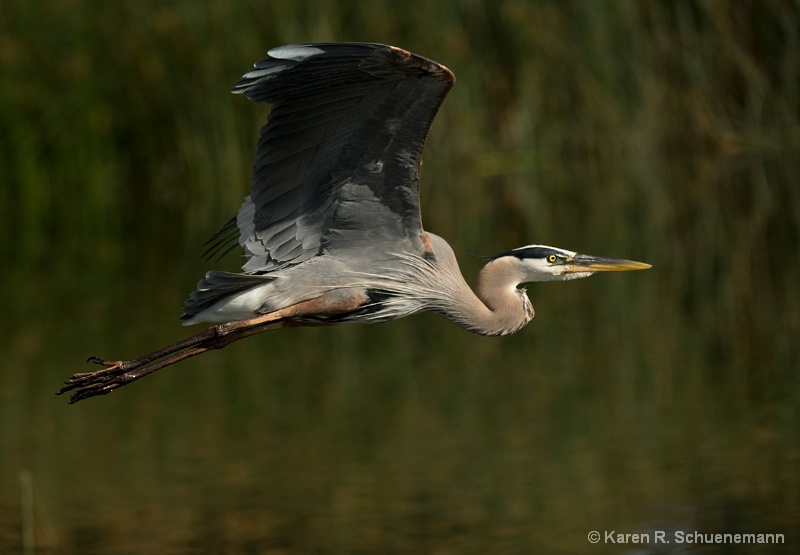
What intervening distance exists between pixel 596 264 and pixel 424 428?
2.75 meters

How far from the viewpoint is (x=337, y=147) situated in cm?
575

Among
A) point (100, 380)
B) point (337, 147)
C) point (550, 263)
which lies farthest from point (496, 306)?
point (100, 380)

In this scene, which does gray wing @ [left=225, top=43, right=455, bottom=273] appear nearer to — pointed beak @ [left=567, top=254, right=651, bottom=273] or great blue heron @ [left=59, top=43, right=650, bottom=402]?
great blue heron @ [left=59, top=43, right=650, bottom=402]

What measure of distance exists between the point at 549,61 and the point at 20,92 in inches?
241

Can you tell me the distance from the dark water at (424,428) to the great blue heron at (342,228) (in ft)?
3.93

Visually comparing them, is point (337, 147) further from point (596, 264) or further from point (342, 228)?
point (596, 264)

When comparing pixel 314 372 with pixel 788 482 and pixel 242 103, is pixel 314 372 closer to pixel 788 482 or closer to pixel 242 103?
pixel 788 482

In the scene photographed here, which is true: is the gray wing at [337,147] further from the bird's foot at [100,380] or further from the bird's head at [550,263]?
the bird's foot at [100,380]

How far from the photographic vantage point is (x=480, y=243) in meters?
13.5

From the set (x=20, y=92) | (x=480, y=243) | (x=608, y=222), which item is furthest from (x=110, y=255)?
(x=608, y=222)

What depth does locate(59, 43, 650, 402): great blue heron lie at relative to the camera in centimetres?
537

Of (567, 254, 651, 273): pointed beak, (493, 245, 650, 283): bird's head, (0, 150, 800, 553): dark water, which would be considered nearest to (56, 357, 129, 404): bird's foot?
(0, 150, 800, 553): dark water

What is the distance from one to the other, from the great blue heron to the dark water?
1.20m

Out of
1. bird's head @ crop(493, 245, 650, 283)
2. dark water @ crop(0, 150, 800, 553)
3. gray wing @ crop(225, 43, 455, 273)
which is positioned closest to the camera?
gray wing @ crop(225, 43, 455, 273)
